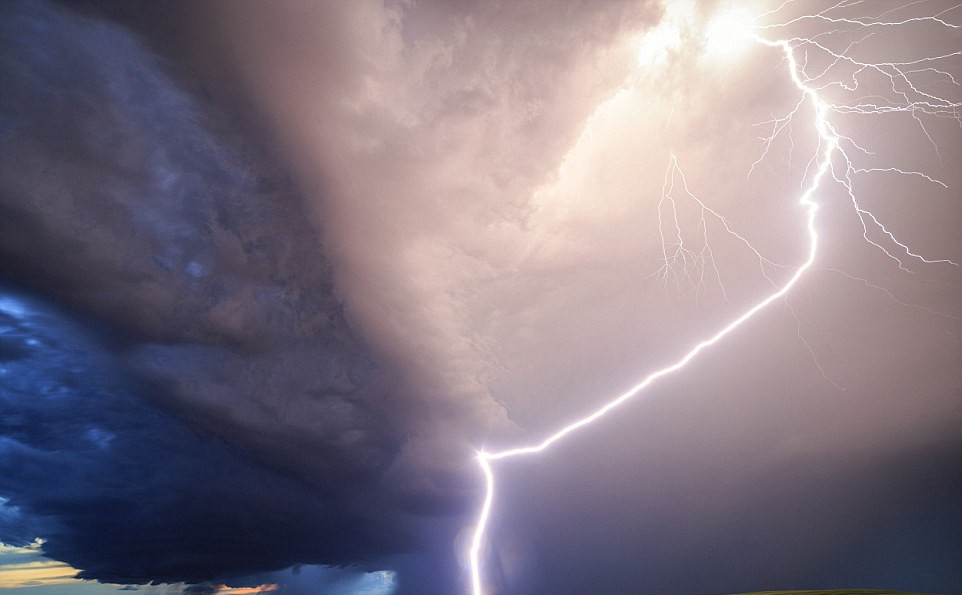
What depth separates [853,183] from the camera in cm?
1888

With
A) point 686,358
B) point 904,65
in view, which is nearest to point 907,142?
point 904,65

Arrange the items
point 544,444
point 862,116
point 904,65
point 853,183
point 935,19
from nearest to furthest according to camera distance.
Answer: point 935,19 < point 904,65 < point 862,116 < point 853,183 < point 544,444

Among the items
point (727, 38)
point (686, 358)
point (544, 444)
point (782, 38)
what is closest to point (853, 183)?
point (782, 38)

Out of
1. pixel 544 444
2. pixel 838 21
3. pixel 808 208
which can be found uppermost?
pixel 838 21

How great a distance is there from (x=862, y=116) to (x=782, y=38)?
520cm

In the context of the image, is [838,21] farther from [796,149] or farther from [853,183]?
[853,183]

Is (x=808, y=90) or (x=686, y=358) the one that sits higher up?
(x=808, y=90)

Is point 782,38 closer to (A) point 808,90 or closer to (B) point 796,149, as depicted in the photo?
(A) point 808,90

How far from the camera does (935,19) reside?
48.7ft

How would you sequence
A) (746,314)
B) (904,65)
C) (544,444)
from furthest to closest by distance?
(544,444) → (746,314) → (904,65)

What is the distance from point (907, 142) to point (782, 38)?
772 cm

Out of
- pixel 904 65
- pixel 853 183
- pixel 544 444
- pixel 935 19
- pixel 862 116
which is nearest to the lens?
pixel 935 19

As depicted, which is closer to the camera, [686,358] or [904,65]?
[904,65]

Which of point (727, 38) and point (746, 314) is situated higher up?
point (727, 38)
